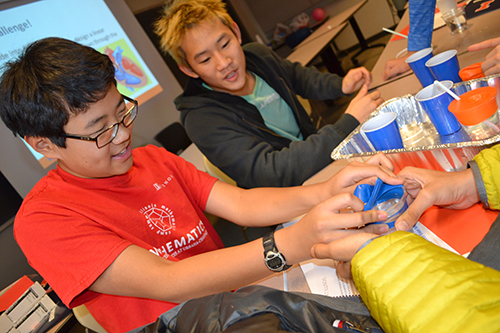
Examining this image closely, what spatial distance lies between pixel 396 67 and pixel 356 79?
0.21 metres

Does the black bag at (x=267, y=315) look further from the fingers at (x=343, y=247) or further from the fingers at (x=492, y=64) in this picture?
the fingers at (x=492, y=64)

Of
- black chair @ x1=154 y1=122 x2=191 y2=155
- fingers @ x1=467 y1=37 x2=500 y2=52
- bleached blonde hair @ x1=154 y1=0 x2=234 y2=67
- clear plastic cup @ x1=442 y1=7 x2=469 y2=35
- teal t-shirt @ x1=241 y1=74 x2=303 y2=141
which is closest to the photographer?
fingers @ x1=467 y1=37 x2=500 y2=52

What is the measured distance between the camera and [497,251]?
22.9 inches

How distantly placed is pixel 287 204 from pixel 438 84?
2.02 feet

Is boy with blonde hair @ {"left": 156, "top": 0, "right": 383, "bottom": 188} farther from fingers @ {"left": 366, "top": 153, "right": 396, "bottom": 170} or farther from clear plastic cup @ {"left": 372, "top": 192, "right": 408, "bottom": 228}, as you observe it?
clear plastic cup @ {"left": 372, "top": 192, "right": 408, "bottom": 228}

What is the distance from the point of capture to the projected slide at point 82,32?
111 inches

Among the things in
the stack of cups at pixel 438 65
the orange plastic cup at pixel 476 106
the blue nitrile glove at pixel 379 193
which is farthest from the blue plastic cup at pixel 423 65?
the blue nitrile glove at pixel 379 193

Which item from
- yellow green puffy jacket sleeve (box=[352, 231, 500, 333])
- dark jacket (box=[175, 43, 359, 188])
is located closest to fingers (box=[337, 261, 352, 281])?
yellow green puffy jacket sleeve (box=[352, 231, 500, 333])

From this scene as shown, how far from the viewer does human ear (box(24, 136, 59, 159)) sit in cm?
95

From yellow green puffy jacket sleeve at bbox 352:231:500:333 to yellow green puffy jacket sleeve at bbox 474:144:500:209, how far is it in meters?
0.26

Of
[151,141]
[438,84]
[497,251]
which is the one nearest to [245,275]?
[497,251]

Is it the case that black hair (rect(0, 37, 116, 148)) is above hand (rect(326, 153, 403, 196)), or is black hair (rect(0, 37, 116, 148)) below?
above

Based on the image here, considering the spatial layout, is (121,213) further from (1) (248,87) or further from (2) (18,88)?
(1) (248,87)

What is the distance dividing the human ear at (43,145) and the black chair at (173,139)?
2.59 meters
